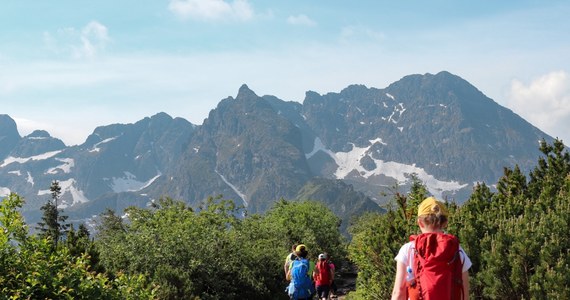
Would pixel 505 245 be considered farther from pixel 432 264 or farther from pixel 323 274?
pixel 432 264

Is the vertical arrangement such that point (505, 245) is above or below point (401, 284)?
below

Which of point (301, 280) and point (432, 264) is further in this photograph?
point (301, 280)

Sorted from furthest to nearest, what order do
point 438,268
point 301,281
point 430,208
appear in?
point 301,281, point 430,208, point 438,268

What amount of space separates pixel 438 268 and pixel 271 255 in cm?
2545

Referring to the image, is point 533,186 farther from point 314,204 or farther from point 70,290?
point 314,204

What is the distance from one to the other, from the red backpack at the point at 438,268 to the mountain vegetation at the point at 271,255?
15.5ft

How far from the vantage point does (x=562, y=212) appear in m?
12.2

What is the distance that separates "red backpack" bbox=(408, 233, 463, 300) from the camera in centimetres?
529

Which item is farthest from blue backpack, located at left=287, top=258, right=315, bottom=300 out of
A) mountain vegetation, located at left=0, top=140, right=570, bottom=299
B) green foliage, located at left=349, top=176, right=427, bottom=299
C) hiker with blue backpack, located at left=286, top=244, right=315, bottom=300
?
green foliage, located at left=349, top=176, right=427, bottom=299

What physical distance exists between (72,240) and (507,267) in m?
17.9

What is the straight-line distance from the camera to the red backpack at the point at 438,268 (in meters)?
5.29

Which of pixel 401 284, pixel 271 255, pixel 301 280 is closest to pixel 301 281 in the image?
pixel 301 280

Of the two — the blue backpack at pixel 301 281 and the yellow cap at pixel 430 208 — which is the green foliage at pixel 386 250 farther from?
the yellow cap at pixel 430 208

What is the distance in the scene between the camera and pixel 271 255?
99.0 feet
